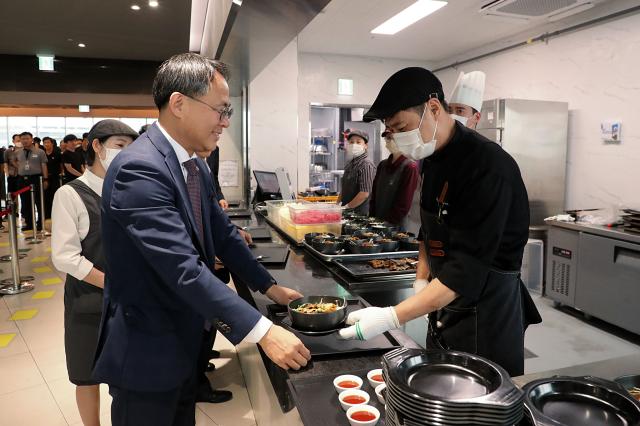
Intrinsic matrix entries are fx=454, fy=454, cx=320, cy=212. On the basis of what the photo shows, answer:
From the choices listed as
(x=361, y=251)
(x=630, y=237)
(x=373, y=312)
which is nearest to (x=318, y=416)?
(x=373, y=312)

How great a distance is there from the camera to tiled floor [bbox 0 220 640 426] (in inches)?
108

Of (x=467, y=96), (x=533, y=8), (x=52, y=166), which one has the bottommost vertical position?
→ (x=52, y=166)

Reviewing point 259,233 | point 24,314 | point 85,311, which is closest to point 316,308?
point 85,311

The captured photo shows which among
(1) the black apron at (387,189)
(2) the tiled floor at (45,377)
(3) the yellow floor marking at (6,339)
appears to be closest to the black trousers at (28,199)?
(2) the tiled floor at (45,377)

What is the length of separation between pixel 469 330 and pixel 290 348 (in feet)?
2.24

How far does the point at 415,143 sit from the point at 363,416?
2.96 feet

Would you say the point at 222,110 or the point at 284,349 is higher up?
the point at 222,110

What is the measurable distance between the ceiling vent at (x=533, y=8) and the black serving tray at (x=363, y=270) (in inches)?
148

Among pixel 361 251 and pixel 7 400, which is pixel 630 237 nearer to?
pixel 361 251

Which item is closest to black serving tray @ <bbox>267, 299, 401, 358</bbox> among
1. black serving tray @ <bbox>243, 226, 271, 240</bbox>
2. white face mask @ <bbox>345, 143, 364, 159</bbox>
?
black serving tray @ <bbox>243, 226, 271, 240</bbox>

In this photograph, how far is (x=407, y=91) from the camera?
4.78 ft

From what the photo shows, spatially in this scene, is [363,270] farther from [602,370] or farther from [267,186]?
[267,186]

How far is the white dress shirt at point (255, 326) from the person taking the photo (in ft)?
4.29

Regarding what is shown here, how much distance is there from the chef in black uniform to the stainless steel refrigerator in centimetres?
425
